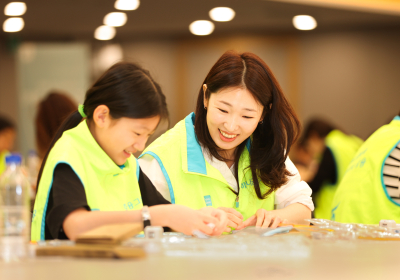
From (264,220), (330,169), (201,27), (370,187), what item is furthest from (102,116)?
(201,27)

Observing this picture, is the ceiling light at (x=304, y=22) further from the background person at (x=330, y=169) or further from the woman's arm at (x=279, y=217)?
the woman's arm at (x=279, y=217)

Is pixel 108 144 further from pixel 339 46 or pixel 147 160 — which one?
pixel 339 46

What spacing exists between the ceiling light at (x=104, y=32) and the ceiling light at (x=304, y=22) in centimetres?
224

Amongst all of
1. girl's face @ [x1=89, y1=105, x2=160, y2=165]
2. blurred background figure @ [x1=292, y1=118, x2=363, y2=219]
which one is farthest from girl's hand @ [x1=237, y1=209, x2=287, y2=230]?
blurred background figure @ [x1=292, y1=118, x2=363, y2=219]

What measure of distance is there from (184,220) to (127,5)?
3753 millimetres

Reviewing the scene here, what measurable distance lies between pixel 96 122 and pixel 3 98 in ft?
16.1

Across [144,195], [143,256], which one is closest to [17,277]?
[143,256]

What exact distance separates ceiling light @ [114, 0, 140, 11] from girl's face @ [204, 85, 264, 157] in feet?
10.1

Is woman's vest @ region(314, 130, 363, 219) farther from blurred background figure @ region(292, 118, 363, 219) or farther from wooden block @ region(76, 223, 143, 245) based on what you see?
wooden block @ region(76, 223, 143, 245)

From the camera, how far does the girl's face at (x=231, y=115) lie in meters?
1.70

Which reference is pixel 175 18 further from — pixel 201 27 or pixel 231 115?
pixel 231 115

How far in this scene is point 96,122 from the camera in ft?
4.55

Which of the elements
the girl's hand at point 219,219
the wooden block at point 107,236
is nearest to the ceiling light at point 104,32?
the girl's hand at point 219,219

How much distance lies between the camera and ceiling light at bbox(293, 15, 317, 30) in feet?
17.5
